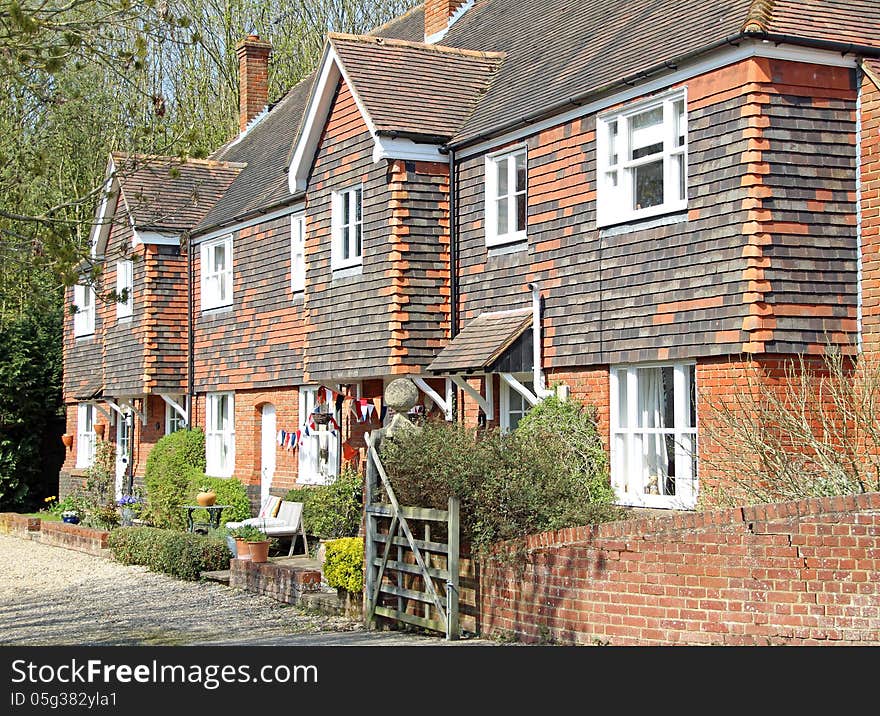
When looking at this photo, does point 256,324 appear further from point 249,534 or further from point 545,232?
point 545,232

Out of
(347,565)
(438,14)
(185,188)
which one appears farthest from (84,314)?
(347,565)

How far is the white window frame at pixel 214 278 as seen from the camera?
27.2 meters

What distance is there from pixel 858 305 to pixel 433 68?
29.1ft

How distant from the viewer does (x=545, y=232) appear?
17250 mm

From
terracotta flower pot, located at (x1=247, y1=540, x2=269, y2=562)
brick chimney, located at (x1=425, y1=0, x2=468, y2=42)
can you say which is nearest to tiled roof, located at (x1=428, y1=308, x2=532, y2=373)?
terracotta flower pot, located at (x1=247, y1=540, x2=269, y2=562)

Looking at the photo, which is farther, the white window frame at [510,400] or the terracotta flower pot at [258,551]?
the terracotta flower pot at [258,551]

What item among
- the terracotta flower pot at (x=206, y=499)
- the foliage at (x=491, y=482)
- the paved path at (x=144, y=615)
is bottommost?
the paved path at (x=144, y=615)

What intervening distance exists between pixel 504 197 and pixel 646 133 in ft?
10.7

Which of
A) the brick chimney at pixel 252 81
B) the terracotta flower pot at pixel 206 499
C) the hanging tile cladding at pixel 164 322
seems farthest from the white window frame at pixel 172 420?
the brick chimney at pixel 252 81

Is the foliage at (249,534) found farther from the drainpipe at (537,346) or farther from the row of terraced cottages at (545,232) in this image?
the drainpipe at (537,346)

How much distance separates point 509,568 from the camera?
42.1 feet

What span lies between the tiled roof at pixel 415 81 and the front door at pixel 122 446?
47.4 ft

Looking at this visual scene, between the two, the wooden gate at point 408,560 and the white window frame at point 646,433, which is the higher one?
the white window frame at point 646,433

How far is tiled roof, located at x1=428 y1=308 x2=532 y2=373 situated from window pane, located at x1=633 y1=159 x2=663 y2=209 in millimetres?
2438
